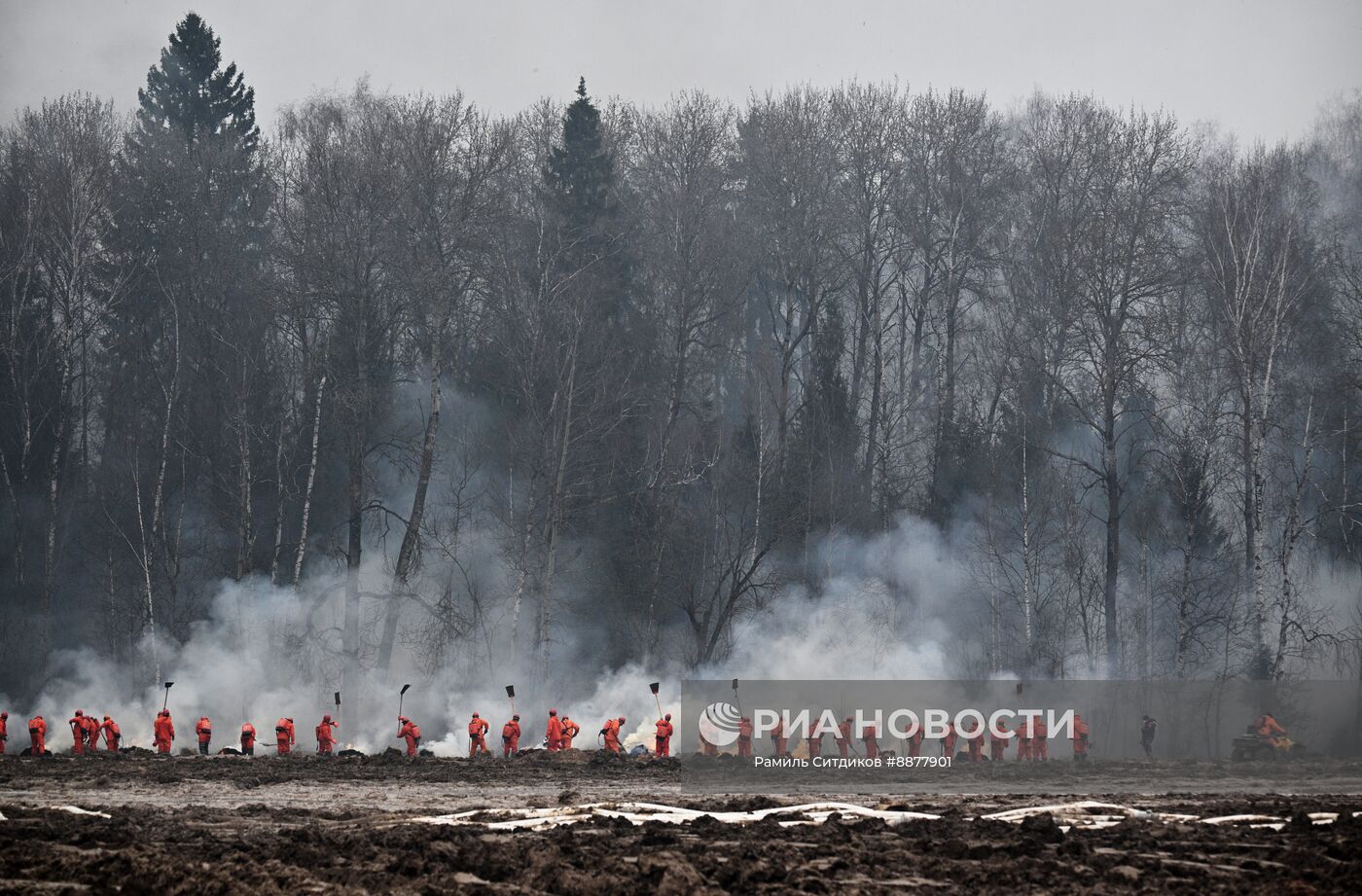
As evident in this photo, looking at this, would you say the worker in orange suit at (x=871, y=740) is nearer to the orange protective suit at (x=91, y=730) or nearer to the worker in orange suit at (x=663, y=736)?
the worker in orange suit at (x=663, y=736)

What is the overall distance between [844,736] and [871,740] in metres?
0.51

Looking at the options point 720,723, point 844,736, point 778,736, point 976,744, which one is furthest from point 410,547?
point 976,744

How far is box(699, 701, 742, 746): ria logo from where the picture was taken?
23781mm

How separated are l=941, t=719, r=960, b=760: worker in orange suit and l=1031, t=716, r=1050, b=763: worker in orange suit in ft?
6.29

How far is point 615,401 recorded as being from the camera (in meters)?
41.3

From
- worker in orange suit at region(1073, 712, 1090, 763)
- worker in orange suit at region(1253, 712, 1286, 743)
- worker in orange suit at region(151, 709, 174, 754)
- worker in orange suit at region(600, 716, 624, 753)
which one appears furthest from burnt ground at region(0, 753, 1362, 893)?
worker in orange suit at region(151, 709, 174, 754)

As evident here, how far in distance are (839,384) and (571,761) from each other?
21.4 meters

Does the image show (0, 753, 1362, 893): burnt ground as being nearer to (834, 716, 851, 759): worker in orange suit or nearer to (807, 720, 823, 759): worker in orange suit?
(834, 716, 851, 759): worker in orange suit

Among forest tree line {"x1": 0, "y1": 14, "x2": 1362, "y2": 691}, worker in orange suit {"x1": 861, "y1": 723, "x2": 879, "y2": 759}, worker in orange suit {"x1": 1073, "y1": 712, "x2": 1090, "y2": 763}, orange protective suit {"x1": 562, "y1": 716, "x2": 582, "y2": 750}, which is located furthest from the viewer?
forest tree line {"x1": 0, "y1": 14, "x2": 1362, "y2": 691}

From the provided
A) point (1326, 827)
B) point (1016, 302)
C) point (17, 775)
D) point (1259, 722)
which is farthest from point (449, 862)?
point (1016, 302)

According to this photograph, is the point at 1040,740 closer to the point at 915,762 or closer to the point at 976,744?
the point at 976,744

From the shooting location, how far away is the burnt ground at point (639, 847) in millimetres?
12258

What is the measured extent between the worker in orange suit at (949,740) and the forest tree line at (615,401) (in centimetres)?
1355

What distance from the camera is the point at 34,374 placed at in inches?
1613
